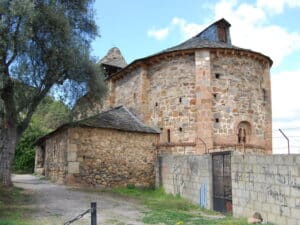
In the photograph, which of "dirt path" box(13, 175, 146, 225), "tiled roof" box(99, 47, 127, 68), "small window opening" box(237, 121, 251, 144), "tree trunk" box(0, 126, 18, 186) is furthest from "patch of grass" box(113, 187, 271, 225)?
"tiled roof" box(99, 47, 127, 68)

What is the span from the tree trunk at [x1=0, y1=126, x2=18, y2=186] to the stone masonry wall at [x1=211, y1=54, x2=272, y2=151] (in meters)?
9.78

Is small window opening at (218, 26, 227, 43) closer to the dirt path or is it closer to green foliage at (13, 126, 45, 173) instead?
the dirt path

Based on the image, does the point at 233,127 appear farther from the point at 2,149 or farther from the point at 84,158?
the point at 2,149

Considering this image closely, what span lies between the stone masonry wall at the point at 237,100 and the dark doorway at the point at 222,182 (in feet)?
20.7

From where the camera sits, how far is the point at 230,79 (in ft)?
61.8

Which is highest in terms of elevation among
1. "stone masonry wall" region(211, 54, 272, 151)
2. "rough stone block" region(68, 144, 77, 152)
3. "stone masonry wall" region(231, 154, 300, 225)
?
"stone masonry wall" region(211, 54, 272, 151)

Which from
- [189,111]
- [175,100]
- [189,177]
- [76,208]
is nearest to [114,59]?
[175,100]

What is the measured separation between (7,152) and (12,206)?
4042 mm

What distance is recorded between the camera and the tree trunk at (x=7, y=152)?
1405 cm

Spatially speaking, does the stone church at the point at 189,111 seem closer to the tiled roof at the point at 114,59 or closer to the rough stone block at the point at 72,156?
the rough stone block at the point at 72,156

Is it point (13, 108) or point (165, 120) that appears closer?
point (13, 108)

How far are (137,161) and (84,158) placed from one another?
9.35ft

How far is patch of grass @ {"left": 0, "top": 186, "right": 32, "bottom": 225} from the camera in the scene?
837 centimetres

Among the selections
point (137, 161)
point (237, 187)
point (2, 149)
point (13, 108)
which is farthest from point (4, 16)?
point (237, 187)
